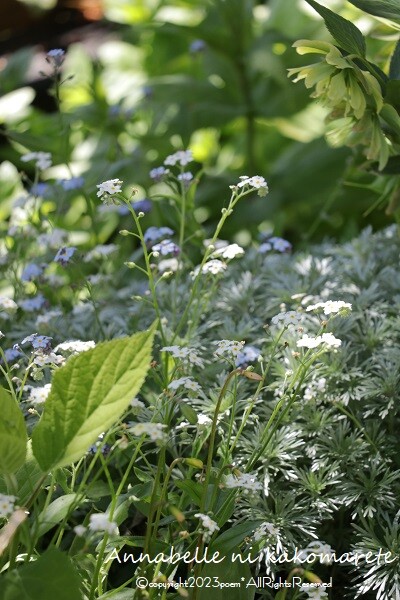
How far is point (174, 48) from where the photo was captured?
270 cm

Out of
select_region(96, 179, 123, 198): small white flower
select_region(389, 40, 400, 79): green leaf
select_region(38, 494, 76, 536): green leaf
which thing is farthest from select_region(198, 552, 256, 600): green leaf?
select_region(389, 40, 400, 79): green leaf

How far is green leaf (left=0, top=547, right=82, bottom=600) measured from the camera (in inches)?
31.5

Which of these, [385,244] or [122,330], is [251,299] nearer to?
[122,330]

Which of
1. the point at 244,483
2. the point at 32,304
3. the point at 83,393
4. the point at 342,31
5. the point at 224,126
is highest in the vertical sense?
the point at 342,31

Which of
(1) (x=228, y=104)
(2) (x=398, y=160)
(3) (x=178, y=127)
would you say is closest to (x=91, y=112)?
(3) (x=178, y=127)

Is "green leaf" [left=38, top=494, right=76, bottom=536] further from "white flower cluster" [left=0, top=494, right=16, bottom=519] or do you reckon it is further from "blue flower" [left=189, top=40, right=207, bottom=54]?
"blue flower" [left=189, top=40, right=207, bottom=54]

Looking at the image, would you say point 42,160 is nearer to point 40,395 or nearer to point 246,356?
point 246,356

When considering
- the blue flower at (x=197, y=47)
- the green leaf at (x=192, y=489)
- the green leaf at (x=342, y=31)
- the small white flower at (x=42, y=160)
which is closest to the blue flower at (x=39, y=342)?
the green leaf at (x=192, y=489)

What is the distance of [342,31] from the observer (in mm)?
1148

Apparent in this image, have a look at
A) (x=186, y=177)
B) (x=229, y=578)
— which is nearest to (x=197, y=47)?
(x=186, y=177)

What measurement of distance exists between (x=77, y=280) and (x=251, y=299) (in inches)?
12.0

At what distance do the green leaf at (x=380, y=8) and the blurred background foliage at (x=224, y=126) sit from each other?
75 cm

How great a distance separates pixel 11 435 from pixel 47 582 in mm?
144

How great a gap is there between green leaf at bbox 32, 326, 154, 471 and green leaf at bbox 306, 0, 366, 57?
529mm
